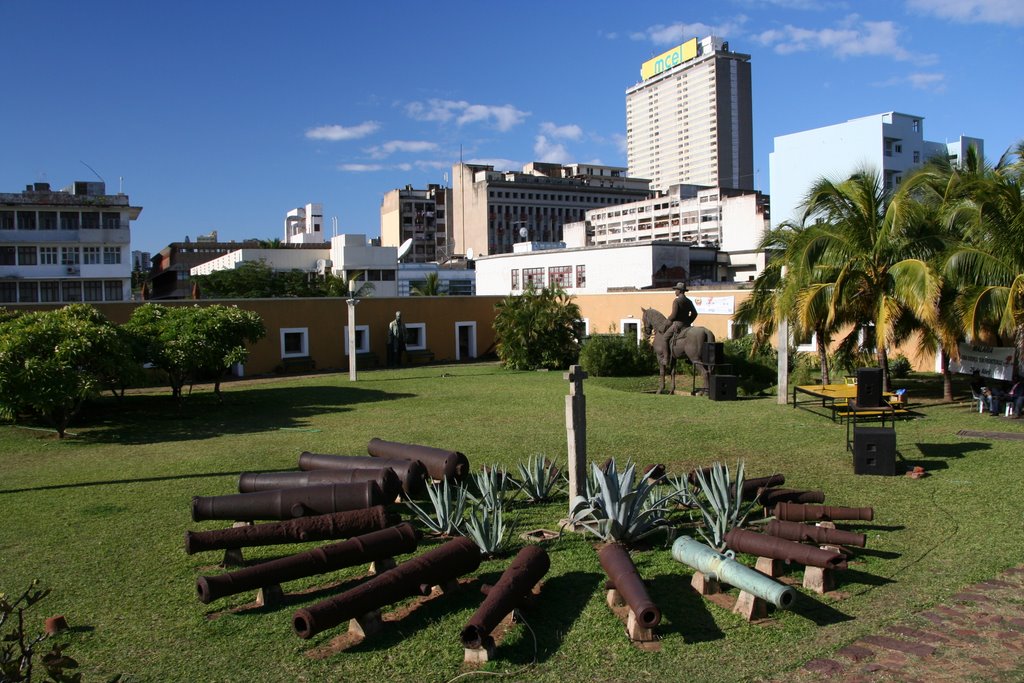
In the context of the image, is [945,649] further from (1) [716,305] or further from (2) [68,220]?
(2) [68,220]

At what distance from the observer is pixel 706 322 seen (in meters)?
25.2

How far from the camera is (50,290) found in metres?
58.7

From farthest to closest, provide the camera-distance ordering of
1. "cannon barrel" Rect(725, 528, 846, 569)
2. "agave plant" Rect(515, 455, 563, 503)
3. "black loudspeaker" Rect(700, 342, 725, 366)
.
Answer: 1. "black loudspeaker" Rect(700, 342, 725, 366)
2. "agave plant" Rect(515, 455, 563, 503)
3. "cannon barrel" Rect(725, 528, 846, 569)

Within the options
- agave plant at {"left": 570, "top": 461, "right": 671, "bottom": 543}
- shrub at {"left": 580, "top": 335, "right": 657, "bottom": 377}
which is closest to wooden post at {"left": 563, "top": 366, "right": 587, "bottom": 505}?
agave plant at {"left": 570, "top": 461, "right": 671, "bottom": 543}

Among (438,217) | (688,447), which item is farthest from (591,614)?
(438,217)

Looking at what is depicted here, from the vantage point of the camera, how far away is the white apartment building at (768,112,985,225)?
191ft

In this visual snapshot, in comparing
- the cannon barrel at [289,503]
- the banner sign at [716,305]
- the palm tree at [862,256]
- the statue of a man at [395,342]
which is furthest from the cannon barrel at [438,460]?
the statue of a man at [395,342]

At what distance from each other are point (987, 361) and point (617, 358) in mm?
10022

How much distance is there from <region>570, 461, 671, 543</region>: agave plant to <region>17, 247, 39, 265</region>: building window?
60.6 m

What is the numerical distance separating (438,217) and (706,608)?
115m

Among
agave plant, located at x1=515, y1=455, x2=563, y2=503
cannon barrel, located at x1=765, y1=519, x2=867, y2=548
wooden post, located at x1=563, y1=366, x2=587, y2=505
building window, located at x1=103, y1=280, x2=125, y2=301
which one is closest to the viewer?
cannon barrel, located at x1=765, y1=519, x2=867, y2=548

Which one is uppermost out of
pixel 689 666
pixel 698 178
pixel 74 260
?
pixel 698 178

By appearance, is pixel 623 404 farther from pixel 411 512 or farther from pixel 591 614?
pixel 591 614

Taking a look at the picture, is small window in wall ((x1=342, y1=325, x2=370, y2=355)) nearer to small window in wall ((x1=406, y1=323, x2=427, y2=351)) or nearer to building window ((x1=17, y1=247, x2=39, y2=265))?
small window in wall ((x1=406, y1=323, x2=427, y2=351))
